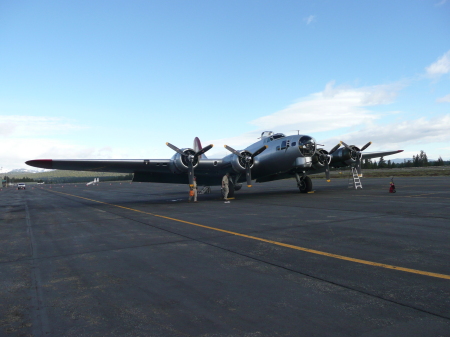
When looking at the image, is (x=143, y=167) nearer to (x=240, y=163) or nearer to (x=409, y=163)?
(x=240, y=163)

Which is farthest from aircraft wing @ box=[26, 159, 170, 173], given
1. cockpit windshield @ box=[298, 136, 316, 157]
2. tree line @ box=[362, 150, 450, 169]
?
tree line @ box=[362, 150, 450, 169]

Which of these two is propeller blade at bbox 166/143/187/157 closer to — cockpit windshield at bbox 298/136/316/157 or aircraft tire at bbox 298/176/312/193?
cockpit windshield at bbox 298/136/316/157

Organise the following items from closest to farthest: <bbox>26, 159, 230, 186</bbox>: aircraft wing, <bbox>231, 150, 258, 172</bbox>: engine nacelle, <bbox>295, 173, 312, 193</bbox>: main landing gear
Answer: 1. <bbox>26, 159, 230, 186</bbox>: aircraft wing
2. <bbox>231, 150, 258, 172</bbox>: engine nacelle
3. <bbox>295, 173, 312, 193</bbox>: main landing gear

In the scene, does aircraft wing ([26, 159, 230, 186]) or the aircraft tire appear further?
the aircraft tire

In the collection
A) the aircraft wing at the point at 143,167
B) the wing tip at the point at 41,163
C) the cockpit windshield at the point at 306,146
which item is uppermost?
the cockpit windshield at the point at 306,146

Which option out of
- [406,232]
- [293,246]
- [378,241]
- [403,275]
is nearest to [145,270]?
[293,246]

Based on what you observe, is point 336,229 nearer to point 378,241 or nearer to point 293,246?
point 378,241

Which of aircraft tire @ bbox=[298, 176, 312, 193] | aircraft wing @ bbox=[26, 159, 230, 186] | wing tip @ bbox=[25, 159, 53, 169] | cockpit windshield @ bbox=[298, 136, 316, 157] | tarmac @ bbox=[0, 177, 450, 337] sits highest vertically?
cockpit windshield @ bbox=[298, 136, 316, 157]

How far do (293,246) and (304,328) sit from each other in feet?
14.3

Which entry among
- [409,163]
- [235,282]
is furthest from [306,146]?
[409,163]

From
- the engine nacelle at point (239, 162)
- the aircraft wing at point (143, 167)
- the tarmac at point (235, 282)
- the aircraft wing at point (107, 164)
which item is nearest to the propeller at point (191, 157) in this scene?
the aircraft wing at point (143, 167)

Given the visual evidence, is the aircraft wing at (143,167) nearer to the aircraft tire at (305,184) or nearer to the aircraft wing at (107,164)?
the aircraft wing at (107,164)

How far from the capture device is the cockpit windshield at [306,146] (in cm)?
2288

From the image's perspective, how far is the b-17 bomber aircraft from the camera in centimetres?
2281
